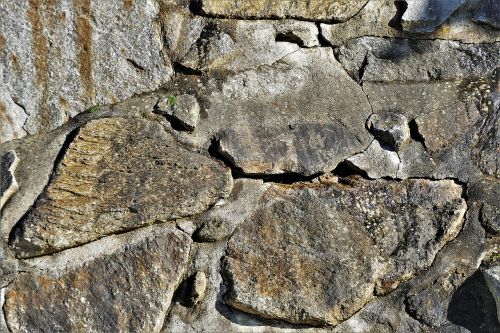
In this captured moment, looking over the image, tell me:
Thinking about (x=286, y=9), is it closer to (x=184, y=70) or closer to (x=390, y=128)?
(x=184, y=70)

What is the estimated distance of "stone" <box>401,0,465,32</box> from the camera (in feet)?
6.82

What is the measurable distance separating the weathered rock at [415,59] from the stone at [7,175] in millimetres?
916

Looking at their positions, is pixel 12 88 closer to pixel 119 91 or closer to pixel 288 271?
pixel 119 91

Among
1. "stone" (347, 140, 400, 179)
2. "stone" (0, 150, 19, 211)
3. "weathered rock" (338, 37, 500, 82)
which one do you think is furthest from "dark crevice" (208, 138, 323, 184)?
"stone" (0, 150, 19, 211)

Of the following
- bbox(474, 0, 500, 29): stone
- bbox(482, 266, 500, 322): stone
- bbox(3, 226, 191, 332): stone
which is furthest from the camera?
bbox(474, 0, 500, 29): stone

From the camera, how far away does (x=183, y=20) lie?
1941mm

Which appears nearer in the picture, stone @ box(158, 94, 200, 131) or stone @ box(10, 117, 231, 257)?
stone @ box(10, 117, 231, 257)

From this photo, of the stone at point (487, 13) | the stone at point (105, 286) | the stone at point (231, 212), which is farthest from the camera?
the stone at point (487, 13)

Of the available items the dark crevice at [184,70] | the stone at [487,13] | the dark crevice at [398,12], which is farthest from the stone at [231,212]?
the stone at [487,13]

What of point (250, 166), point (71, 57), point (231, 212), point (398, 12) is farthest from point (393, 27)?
point (71, 57)

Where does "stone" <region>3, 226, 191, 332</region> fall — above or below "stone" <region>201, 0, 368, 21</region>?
below

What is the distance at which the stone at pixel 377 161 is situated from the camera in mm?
2000

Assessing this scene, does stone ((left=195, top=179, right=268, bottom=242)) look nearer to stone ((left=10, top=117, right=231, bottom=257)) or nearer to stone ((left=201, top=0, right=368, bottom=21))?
stone ((left=10, top=117, right=231, bottom=257))

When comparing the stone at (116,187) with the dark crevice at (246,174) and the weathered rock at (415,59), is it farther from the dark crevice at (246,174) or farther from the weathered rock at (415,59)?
the weathered rock at (415,59)
